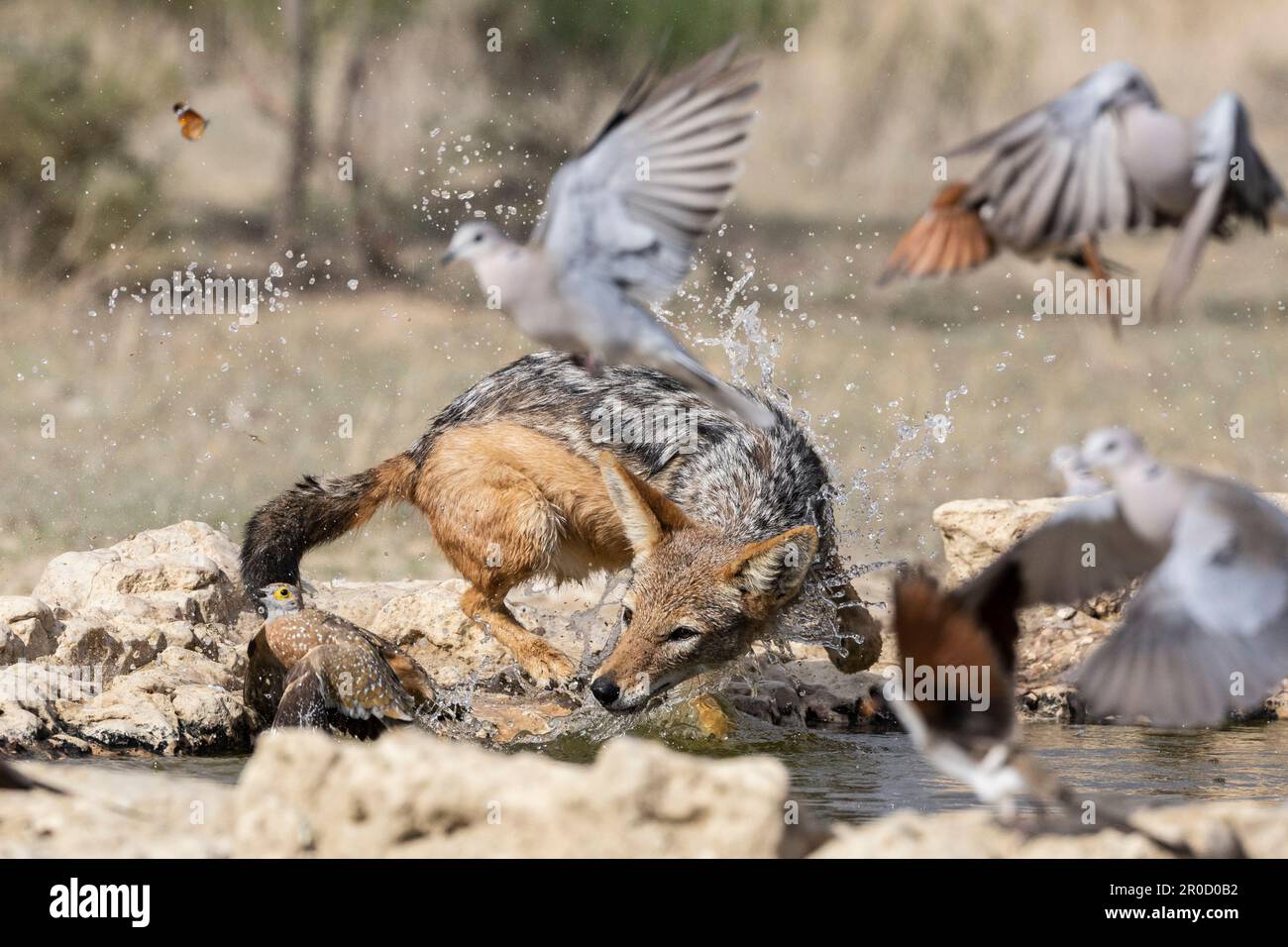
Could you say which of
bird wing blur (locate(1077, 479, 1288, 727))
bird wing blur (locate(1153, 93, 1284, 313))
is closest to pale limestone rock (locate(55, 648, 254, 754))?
bird wing blur (locate(1077, 479, 1288, 727))

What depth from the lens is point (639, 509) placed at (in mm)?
7297

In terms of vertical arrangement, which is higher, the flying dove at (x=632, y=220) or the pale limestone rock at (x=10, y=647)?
the flying dove at (x=632, y=220)

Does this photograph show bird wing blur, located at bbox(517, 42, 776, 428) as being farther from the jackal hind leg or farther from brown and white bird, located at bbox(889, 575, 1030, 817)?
the jackal hind leg

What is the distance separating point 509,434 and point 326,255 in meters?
12.5

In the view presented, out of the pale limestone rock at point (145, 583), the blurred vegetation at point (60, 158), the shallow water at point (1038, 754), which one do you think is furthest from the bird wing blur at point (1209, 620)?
the blurred vegetation at point (60, 158)

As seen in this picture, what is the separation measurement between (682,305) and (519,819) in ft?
48.5

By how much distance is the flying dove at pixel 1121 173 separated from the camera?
438cm

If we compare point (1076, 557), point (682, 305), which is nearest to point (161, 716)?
point (1076, 557)

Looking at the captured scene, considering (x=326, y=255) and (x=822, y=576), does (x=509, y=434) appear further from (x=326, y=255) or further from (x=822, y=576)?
(x=326, y=255)

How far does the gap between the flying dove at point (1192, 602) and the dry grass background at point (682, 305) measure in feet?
15.1

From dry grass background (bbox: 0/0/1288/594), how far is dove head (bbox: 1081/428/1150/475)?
15.2 feet

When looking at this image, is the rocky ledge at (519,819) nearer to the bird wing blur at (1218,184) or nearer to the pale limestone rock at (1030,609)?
the bird wing blur at (1218,184)

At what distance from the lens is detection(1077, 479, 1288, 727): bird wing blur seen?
423 cm
